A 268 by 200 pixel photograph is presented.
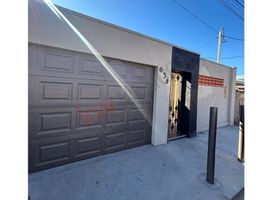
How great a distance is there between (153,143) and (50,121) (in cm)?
268

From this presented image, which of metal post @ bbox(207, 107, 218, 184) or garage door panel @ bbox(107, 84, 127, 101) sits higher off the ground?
garage door panel @ bbox(107, 84, 127, 101)

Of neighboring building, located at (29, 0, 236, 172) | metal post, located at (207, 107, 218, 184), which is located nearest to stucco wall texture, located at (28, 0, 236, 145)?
neighboring building, located at (29, 0, 236, 172)

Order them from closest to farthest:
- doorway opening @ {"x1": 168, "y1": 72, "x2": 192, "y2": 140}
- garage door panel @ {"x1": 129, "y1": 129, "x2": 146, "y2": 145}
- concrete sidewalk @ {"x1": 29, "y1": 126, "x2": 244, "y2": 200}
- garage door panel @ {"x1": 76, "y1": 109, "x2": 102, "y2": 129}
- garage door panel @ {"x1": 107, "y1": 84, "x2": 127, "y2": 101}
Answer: concrete sidewalk @ {"x1": 29, "y1": 126, "x2": 244, "y2": 200}, garage door panel @ {"x1": 76, "y1": 109, "x2": 102, "y2": 129}, garage door panel @ {"x1": 107, "y1": 84, "x2": 127, "y2": 101}, garage door panel @ {"x1": 129, "y1": 129, "x2": 146, "y2": 145}, doorway opening @ {"x1": 168, "y1": 72, "x2": 192, "y2": 140}

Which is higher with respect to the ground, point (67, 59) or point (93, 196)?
point (67, 59)

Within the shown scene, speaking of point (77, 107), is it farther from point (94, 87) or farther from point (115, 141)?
point (115, 141)

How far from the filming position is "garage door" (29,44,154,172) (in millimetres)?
2826

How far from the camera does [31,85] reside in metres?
2.72

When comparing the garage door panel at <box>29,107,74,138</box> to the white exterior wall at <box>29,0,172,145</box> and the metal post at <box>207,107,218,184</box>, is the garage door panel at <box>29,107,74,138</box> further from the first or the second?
the metal post at <box>207,107,218,184</box>

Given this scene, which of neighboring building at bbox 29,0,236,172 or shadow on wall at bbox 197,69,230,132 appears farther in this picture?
shadow on wall at bbox 197,69,230,132

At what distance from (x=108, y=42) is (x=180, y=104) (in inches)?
130

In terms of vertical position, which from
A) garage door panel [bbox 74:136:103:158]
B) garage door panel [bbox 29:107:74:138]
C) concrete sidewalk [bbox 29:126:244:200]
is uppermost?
garage door panel [bbox 29:107:74:138]

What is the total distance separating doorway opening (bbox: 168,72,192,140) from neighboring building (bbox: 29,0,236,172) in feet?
0.11
